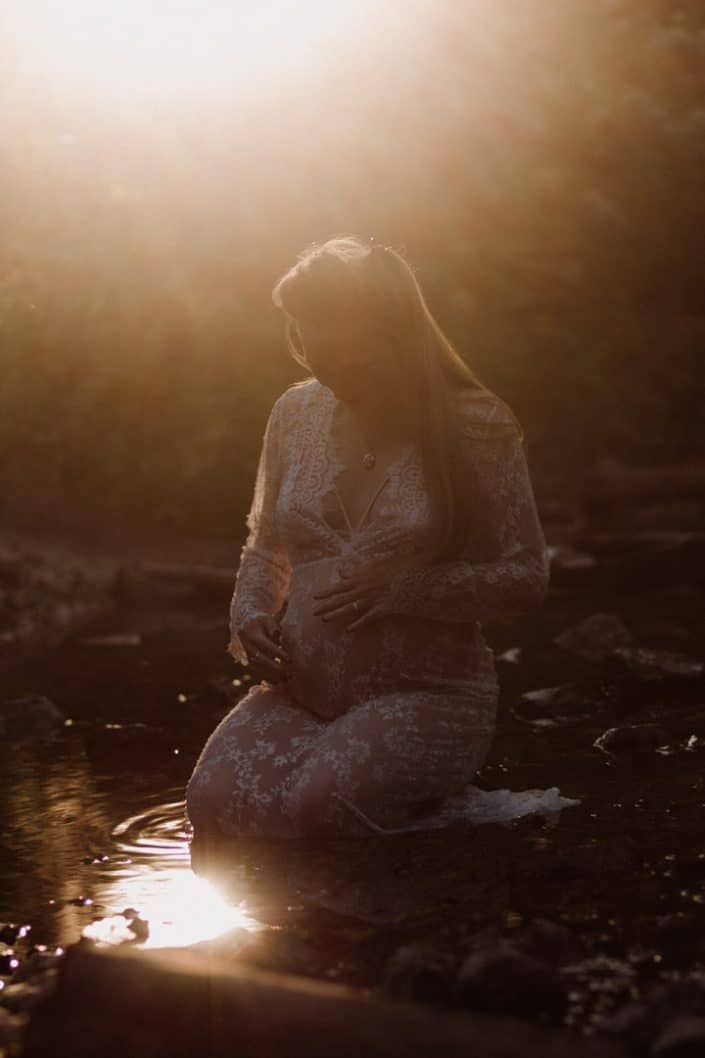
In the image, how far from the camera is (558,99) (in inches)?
849

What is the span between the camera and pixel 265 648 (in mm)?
5734

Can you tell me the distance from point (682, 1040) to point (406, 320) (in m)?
2.97

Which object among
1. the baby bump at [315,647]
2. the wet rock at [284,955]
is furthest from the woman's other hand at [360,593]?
the wet rock at [284,955]

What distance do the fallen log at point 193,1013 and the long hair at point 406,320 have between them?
2539 mm

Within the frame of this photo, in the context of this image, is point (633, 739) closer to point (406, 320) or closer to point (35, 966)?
point (406, 320)

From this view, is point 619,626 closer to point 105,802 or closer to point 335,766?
point 105,802

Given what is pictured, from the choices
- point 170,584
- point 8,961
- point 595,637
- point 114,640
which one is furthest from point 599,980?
point 170,584

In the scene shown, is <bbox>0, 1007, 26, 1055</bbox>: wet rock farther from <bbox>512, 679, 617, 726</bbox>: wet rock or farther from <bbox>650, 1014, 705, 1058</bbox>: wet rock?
<bbox>512, 679, 617, 726</bbox>: wet rock

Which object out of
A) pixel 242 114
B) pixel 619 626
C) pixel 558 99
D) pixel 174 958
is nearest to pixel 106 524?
pixel 242 114

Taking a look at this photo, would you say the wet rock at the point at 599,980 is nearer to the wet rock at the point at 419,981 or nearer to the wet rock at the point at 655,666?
the wet rock at the point at 419,981

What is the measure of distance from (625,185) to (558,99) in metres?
1.51

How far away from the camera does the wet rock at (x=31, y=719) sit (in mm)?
8500

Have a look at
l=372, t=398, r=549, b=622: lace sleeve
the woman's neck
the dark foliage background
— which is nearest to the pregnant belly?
l=372, t=398, r=549, b=622: lace sleeve

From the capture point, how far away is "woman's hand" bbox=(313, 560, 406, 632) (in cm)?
558
